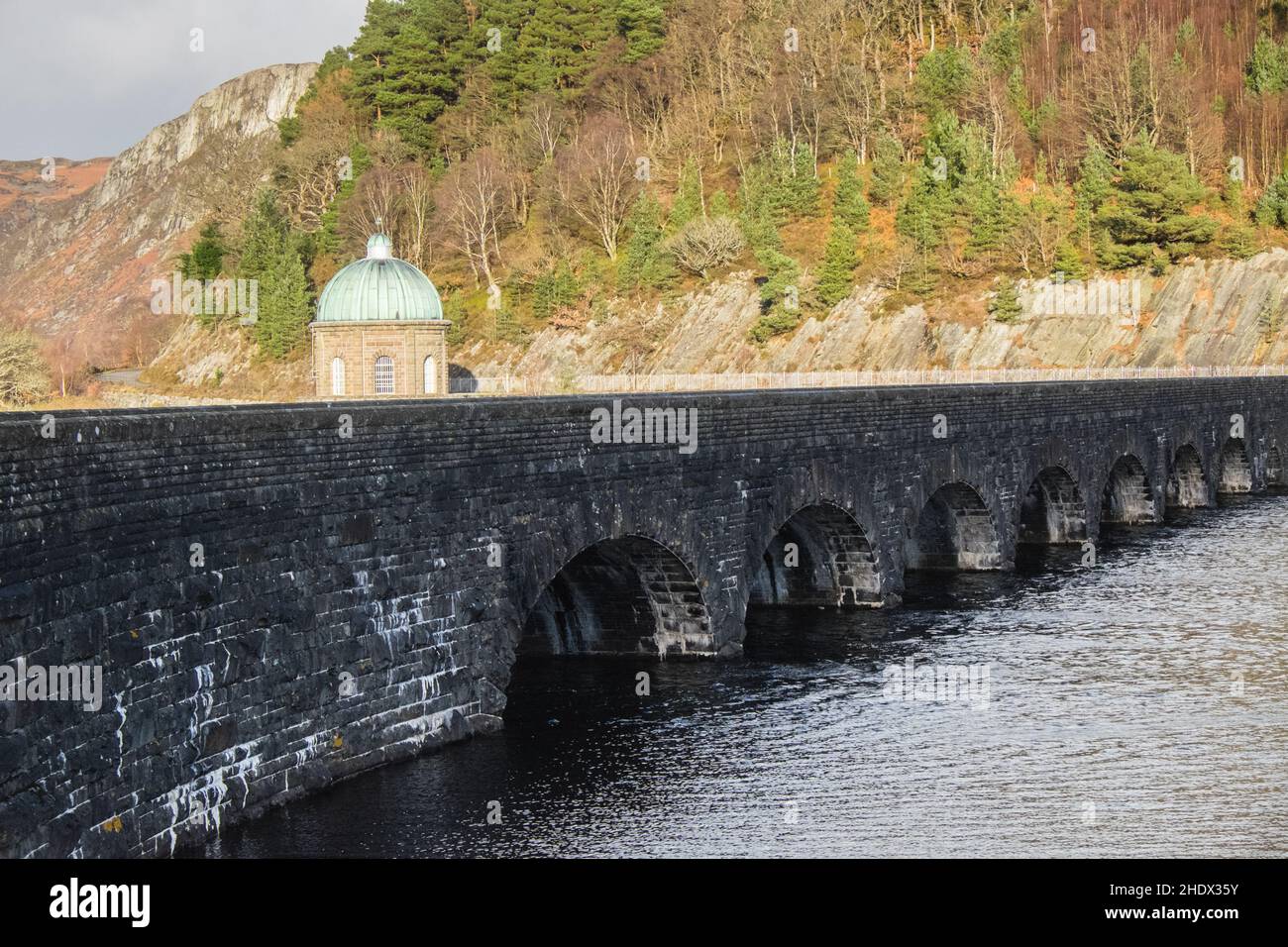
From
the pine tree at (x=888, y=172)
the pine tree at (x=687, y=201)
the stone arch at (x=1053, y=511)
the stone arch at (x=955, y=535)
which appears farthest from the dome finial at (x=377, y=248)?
the pine tree at (x=888, y=172)

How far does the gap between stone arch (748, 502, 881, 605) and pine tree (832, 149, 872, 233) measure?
54.4 meters

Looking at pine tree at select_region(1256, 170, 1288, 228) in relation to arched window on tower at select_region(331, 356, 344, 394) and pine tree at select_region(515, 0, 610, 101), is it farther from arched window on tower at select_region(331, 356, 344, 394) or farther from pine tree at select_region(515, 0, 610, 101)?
pine tree at select_region(515, 0, 610, 101)

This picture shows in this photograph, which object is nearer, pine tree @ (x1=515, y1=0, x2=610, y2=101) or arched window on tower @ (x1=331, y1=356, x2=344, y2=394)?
arched window on tower @ (x1=331, y1=356, x2=344, y2=394)

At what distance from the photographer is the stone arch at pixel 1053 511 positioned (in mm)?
44469

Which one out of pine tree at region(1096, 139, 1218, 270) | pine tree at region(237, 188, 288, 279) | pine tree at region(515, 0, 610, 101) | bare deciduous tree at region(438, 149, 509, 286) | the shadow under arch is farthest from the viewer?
pine tree at region(515, 0, 610, 101)

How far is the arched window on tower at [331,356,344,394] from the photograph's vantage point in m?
52.9

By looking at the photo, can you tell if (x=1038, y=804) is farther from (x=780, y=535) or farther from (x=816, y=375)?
(x=816, y=375)

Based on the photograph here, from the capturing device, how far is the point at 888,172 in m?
89.0

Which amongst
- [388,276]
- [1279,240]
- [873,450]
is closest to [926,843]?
[873,450]

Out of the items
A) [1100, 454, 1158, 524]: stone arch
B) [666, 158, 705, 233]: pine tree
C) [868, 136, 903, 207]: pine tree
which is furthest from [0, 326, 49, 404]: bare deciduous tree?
[666, 158, 705, 233]: pine tree

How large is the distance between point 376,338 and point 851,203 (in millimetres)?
40458

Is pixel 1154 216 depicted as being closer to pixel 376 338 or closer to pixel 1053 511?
pixel 1053 511

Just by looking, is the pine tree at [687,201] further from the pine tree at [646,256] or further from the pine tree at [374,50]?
the pine tree at [374,50]

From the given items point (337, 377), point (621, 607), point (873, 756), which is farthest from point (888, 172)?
point (873, 756)
